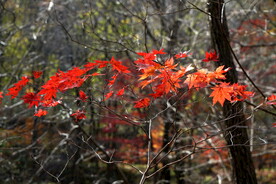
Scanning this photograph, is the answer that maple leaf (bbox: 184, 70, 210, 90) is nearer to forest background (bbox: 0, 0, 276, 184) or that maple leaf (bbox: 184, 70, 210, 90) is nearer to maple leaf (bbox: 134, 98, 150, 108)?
maple leaf (bbox: 134, 98, 150, 108)

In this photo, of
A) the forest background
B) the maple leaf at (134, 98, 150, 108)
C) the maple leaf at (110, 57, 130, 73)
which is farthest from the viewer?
the forest background

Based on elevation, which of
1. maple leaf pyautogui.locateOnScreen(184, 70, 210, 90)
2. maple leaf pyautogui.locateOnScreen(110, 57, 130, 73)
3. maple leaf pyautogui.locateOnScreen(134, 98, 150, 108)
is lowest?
maple leaf pyautogui.locateOnScreen(134, 98, 150, 108)

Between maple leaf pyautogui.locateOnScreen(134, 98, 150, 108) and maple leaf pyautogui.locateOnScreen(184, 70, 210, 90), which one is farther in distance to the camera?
maple leaf pyautogui.locateOnScreen(134, 98, 150, 108)

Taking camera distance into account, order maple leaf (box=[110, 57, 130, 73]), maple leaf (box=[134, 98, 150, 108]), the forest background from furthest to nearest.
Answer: the forest background
maple leaf (box=[134, 98, 150, 108])
maple leaf (box=[110, 57, 130, 73])

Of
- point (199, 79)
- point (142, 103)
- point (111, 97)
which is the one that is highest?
point (111, 97)

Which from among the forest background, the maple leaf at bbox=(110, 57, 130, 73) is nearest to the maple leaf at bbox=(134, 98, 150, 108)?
the maple leaf at bbox=(110, 57, 130, 73)

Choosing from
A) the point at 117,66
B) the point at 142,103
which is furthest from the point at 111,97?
the point at 117,66

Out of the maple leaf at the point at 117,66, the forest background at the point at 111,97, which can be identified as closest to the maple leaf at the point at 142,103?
the maple leaf at the point at 117,66

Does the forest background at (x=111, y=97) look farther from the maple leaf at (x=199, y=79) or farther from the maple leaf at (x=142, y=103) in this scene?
the maple leaf at (x=199, y=79)

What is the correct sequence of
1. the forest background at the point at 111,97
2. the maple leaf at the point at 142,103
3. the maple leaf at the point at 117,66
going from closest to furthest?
the maple leaf at the point at 117,66
the maple leaf at the point at 142,103
the forest background at the point at 111,97

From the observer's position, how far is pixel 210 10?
9.70 feet

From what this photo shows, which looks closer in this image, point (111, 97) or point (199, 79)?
point (199, 79)

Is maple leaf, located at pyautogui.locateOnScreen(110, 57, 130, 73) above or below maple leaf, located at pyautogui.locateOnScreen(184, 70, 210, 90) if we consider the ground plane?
above

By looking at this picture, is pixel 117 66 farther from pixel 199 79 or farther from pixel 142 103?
pixel 199 79
